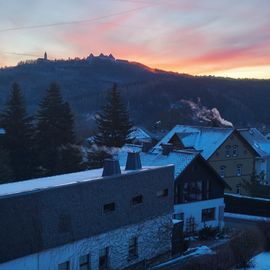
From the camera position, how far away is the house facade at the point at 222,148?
46.8m

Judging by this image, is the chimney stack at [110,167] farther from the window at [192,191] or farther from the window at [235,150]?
the window at [235,150]

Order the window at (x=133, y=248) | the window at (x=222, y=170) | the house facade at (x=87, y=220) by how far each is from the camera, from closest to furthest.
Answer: the house facade at (x=87, y=220) → the window at (x=133, y=248) → the window at (x=222, y=170)

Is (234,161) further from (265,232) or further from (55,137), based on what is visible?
(265,232)

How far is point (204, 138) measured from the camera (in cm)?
4738

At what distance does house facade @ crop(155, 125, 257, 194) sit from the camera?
46.8 metres

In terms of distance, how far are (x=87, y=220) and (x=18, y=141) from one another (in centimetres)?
Result: 2402

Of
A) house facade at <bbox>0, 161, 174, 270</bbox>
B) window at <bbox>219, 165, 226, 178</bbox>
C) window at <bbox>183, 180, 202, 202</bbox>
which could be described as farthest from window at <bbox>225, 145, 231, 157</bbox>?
house facade at <bbox>0, 161, 174, 270</bbox>

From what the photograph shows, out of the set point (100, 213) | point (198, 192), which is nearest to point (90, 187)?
point (100, 213)

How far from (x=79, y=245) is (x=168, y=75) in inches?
6325

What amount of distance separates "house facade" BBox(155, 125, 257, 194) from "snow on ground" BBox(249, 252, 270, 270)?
929 inches

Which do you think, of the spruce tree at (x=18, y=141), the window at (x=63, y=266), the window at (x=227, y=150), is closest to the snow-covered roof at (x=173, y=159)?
the spruce tree at (x=18, y=141)

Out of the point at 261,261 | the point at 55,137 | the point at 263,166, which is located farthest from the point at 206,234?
the point at 263,166

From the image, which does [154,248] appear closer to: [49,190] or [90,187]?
[90,187]

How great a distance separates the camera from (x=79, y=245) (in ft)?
69.8
